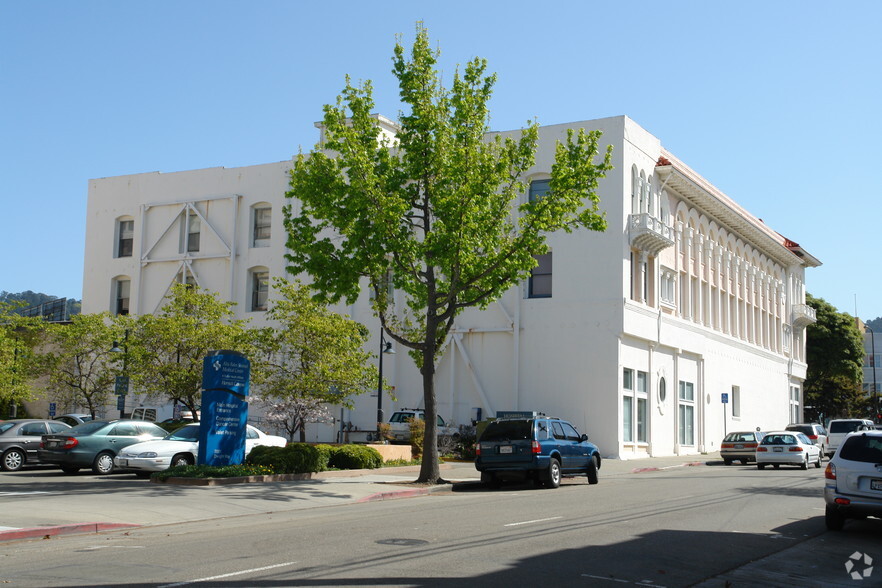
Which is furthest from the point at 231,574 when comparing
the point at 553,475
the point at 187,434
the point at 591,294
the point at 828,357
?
the point at 828,357

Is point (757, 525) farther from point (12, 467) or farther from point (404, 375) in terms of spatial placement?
point (404, 375)

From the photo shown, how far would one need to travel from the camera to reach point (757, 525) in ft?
48.2

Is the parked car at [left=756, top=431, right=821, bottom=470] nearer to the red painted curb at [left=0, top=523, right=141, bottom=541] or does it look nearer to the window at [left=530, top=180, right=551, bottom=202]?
the window at [left=530, top=180, right=551, bottom=202]

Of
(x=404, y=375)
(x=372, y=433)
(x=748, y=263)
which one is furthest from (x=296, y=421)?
(x=748, y=263)

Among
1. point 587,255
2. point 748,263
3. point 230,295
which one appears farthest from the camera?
point 748,263

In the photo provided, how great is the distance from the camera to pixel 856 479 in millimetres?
13242

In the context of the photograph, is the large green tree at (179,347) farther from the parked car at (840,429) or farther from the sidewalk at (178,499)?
the parked car at (840,429)

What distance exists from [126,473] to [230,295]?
22195 millimetres

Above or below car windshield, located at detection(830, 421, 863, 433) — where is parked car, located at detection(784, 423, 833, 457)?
below

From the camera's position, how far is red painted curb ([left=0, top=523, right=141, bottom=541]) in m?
12.2

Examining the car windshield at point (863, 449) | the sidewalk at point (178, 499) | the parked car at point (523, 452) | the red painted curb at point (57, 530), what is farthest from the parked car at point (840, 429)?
the red painted curb at point (57, 530)

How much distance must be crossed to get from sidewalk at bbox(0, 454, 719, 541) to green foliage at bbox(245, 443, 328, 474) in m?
0.47

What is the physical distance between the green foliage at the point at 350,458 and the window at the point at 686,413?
23.9m

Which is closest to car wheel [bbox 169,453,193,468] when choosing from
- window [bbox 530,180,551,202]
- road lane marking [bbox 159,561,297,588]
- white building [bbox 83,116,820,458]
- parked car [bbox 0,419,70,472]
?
parked car [bbox 0,419,70,472]
